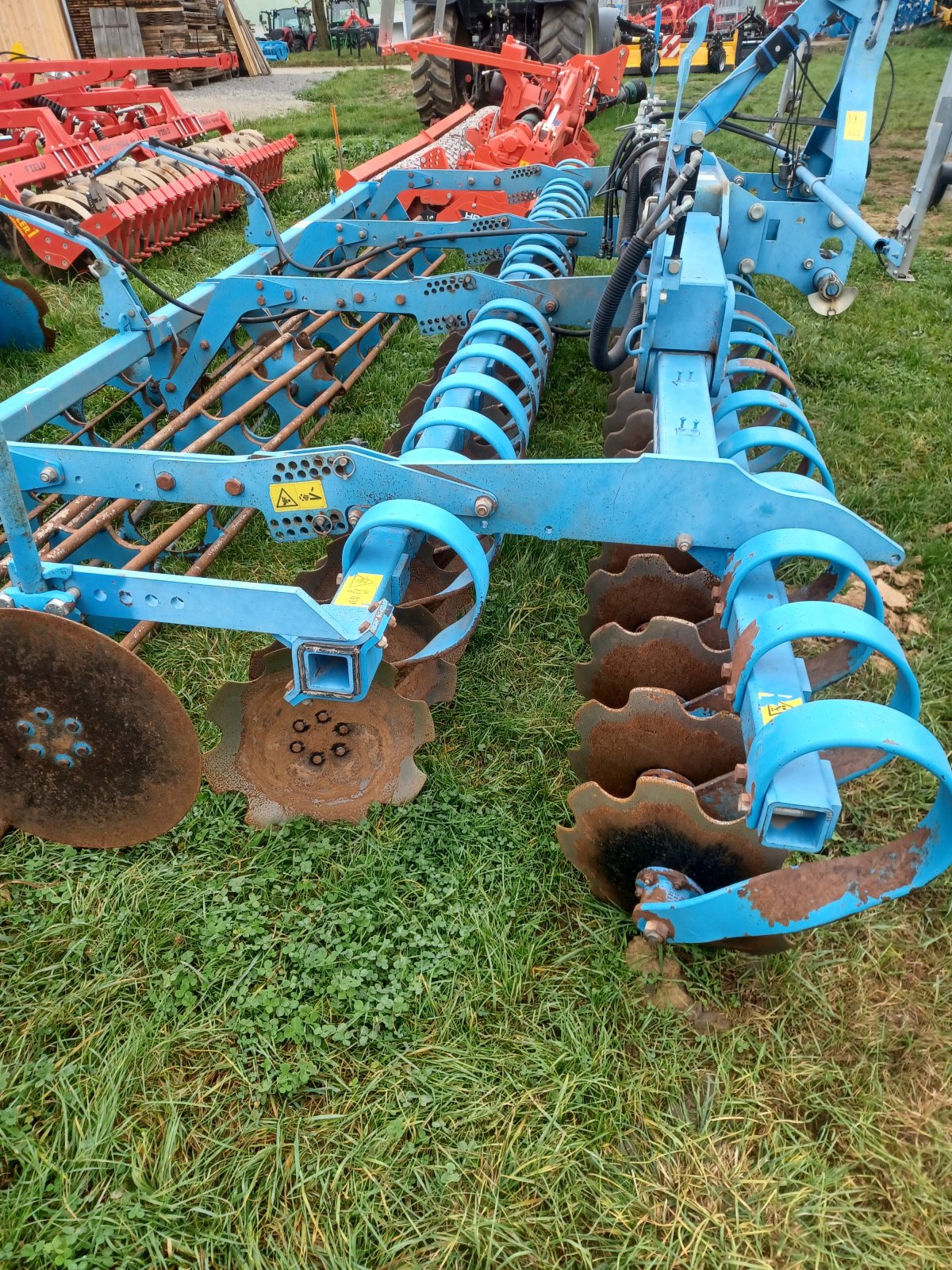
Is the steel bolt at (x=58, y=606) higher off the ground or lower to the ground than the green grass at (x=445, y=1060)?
higher

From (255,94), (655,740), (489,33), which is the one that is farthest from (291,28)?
(655,740)

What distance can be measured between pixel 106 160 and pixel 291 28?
24071 mm

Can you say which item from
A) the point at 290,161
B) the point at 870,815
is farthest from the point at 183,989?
the point at 290,161

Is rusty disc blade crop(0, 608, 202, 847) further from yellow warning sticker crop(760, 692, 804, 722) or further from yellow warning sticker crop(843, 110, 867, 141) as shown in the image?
yellow warning sticker crop(843, 110, 867, 141)

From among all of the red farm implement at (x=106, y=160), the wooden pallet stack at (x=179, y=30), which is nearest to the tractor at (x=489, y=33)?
the red farm implement at (x=106, y=160)

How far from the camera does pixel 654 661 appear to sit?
7.80 ft

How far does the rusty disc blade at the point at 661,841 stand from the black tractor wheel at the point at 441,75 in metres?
9.24

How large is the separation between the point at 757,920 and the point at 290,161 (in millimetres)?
10048

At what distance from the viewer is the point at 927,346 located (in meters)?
5.43

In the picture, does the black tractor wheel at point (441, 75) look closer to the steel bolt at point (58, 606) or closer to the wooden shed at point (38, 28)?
the wooden shed at point (38, 28)

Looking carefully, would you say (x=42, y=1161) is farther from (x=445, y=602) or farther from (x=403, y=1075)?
(x=445, y=602)

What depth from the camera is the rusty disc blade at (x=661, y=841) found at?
6.38 feet

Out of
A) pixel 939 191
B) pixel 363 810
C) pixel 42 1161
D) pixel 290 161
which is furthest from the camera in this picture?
pixel 290 161

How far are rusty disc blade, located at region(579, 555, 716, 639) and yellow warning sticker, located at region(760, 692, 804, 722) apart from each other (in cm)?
79
